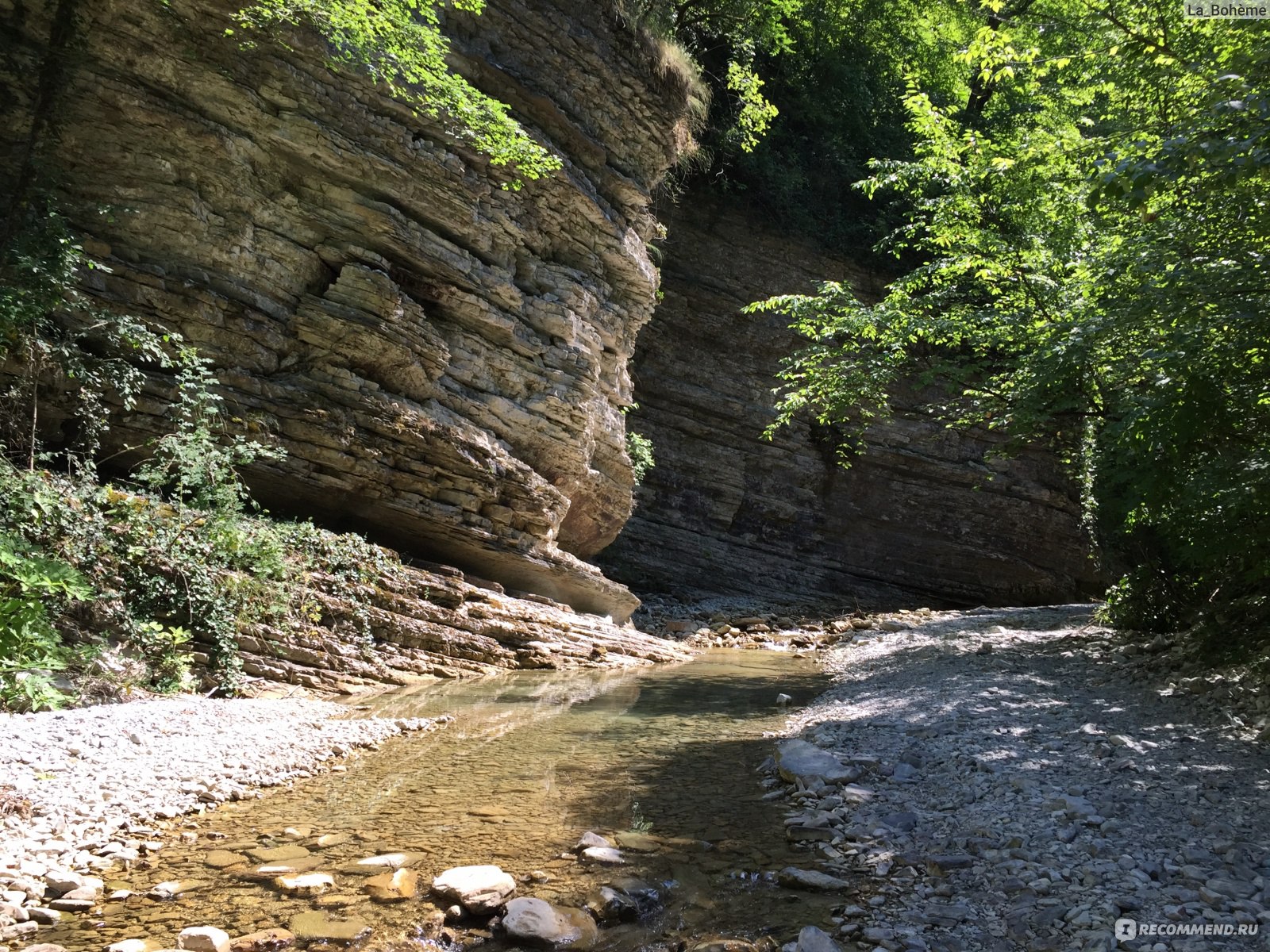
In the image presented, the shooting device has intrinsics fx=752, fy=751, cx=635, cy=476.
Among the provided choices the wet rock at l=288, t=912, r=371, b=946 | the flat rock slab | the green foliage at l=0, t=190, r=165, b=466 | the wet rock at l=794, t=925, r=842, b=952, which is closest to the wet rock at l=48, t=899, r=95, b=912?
the wet rock at l=288, t=912, r=371, b=946

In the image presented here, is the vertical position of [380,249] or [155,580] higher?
[380,249]

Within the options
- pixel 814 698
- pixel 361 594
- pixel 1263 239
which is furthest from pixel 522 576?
pixel 1263 239

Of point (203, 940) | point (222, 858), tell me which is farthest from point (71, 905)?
point (203, 940)

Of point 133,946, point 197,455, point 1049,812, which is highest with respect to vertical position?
point 197,455

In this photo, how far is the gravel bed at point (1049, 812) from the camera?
10.8 ft

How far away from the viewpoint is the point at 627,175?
16.6 m

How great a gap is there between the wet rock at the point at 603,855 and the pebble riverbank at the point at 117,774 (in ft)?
8.08

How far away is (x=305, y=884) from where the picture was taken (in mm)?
3904

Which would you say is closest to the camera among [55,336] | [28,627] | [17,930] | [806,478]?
[17,930]

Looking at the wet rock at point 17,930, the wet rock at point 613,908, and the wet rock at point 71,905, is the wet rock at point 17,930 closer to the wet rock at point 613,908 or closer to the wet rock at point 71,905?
the wet rock at point 71,905

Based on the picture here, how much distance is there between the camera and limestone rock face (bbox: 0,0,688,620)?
10.1 meters

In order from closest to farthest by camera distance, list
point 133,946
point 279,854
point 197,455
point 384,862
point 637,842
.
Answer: point 133,946 < point 384,862 < point 279,854 < point 637,842 < point 197,455

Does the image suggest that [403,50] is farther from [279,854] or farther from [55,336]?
[279,854]

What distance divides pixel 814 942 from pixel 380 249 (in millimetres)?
11701
